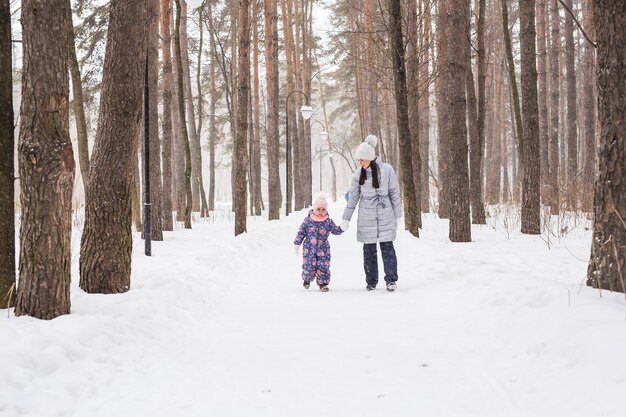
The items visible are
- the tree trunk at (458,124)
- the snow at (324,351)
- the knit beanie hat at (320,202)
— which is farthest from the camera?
the tree trunk at (458,124)

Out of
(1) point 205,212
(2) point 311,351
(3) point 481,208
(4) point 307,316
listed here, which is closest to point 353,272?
(4) point 307,316

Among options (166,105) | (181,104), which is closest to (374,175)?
(166,105)

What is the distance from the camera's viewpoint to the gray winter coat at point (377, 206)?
6.48 metres

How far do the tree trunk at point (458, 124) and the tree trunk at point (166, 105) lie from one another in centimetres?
644

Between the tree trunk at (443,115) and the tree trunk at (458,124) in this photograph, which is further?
the tree trunk at (443,115)

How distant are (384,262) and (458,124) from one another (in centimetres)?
474

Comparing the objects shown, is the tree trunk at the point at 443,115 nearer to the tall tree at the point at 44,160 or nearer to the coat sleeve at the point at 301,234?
the coat sleeve at the point at 301,234

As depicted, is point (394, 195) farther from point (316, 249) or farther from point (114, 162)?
point (114, 162)

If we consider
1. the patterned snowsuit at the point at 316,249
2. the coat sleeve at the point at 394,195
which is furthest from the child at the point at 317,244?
the coat sleeve at the point at 394,195

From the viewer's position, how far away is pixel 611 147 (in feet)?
13.6

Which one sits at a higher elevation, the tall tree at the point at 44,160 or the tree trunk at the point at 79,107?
the tree trunk at the point at 79,107

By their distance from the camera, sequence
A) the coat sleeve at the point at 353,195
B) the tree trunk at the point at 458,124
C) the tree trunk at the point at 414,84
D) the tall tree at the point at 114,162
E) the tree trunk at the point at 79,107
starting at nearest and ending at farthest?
the tall tree at the point at 114,162, the coat sleeve at the point at 353,195, the tree trunk at the point at 79,107, the tree trunk at the point at 458,124, the tree trunk at the point at 414,84

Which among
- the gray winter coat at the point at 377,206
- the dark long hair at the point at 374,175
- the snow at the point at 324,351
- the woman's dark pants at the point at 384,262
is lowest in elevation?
the snow at the point at 324,351

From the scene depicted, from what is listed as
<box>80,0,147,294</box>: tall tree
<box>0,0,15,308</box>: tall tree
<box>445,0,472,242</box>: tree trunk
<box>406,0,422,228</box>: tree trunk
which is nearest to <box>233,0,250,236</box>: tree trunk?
<box>406,0,422,228</box>: tree trunk
